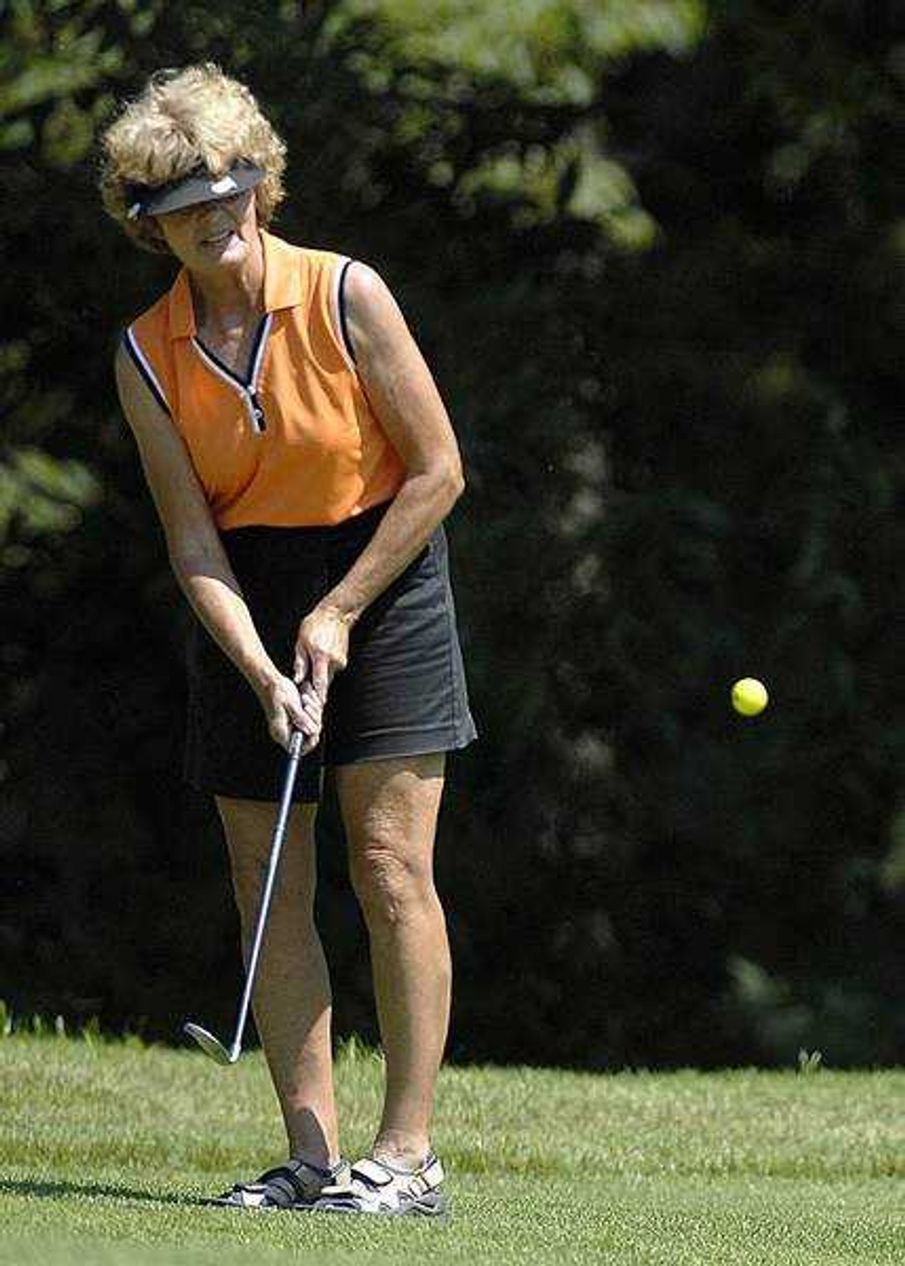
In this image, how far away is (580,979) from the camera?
12102 mm

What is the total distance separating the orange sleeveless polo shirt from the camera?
5020 millimetres

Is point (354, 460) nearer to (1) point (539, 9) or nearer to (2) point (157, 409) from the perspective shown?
(2) point (157, 409)

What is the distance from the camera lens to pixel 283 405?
501cm

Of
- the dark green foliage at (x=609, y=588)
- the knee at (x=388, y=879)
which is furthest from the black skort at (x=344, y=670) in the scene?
the dark green foliage at (x=609, y=588)

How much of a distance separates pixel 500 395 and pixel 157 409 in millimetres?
5834

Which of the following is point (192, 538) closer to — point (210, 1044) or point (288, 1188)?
point (210, 1044)

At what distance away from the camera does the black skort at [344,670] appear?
16.8ft

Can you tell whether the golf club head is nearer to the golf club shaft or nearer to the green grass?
the golf club shaft

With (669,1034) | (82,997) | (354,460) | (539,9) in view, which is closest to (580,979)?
(669,1034)

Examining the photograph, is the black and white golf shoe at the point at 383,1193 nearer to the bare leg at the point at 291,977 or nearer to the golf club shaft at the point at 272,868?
the bare leg at the point at 291,977

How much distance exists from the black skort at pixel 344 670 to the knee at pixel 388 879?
5.3 inches

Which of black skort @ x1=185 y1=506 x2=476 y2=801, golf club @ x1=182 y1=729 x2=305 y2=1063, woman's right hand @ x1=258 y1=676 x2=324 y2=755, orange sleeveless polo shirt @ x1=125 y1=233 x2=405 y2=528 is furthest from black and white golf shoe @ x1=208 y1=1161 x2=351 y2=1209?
orange sleeveless polo shirt @ x1=125 y1=233 x2=405 y2=528

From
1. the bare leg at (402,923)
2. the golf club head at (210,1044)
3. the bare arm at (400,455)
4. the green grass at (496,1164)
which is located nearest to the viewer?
the green grass at (496,1164)

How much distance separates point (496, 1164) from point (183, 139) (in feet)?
7.36
